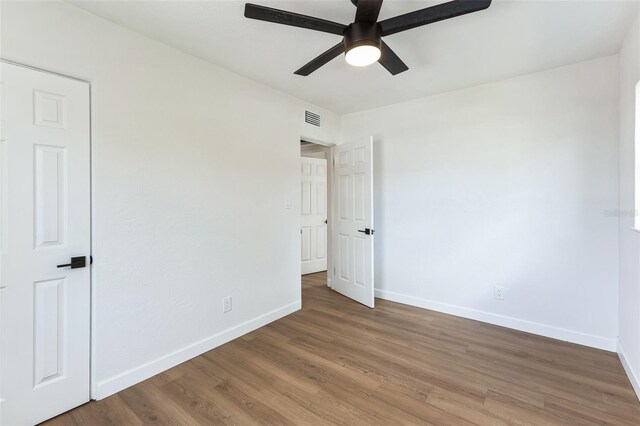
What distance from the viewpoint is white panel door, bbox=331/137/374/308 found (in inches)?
138

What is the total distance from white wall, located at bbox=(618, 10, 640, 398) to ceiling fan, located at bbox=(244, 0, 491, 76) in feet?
4.90

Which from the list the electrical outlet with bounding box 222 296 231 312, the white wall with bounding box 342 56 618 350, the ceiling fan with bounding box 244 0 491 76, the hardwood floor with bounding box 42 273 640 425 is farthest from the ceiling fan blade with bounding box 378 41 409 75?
the electrical outlet with bounding box 222 296 231 312

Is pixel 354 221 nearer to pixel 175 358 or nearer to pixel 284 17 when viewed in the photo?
pixel 175 358

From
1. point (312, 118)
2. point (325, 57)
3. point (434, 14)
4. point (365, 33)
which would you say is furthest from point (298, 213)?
point (434, 14)

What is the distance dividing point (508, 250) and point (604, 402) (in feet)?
4.52

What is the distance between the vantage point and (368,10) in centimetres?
154

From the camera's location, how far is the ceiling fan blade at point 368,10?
58.1 inches

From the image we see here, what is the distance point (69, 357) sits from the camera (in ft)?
5.87

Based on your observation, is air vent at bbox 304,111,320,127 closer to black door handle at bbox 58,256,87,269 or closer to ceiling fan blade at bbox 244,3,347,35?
ceiling fan blade at bbox 244,3,347,35

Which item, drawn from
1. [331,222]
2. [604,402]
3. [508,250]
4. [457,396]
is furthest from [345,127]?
[604,402]

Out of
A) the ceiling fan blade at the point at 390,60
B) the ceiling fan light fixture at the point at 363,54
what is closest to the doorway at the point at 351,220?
the ceiling fan blade at the point at 390,60

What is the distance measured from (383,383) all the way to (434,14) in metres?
2.33

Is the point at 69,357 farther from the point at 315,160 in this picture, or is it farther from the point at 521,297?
the point at 315,160

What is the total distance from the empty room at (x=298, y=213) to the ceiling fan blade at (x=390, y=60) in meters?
0.02
